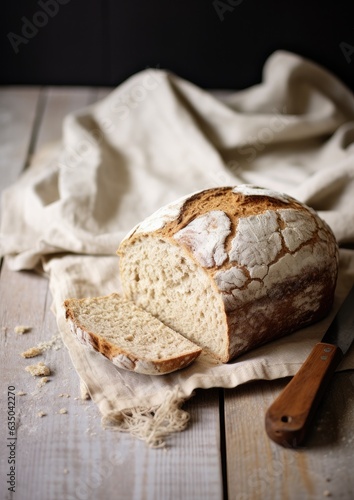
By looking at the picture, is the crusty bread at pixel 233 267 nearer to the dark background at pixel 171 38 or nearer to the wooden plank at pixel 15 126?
the wooden plank at pixel 15 126

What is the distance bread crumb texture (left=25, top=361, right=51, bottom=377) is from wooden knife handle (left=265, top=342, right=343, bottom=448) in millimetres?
772

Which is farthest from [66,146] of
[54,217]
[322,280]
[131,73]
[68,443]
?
[68,443]

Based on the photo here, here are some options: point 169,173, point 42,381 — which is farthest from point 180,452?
point 169,173

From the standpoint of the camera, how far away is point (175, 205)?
8.29 feet

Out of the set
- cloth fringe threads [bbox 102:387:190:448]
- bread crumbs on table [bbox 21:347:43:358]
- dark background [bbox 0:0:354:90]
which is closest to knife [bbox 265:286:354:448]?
cloth fringe threads [bbox 102:387:190:448]

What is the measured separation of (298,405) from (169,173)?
6.07 ft

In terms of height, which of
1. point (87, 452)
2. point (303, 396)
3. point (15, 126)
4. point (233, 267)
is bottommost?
point (15, 126)

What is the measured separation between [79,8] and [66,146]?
1.21 meters

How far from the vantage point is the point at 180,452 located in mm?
2012

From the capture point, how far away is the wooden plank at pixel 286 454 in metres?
1.89

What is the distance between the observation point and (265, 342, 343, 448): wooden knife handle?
194cm

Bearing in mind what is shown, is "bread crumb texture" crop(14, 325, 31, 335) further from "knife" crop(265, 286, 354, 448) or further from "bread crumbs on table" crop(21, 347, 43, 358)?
"knife" crop(265, 286, 354, 448)

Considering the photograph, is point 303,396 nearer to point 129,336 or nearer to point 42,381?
point 129,336

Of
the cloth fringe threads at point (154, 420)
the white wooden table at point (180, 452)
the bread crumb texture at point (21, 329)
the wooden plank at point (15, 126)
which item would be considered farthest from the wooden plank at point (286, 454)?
the wooden plank at point (15, 126)
